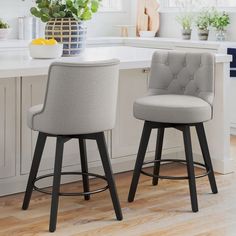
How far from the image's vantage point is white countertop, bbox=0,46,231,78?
346 centimetres

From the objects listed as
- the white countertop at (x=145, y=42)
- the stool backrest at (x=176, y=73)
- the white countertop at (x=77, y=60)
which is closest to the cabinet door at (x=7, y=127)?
the white countertop at (x=77, y=60)

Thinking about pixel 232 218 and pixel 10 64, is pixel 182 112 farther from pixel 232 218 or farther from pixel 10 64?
pixel 10 64

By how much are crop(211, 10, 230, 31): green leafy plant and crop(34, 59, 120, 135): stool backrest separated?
3.24 meters

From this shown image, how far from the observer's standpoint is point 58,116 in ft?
10.3

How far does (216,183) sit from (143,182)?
1.62 feet

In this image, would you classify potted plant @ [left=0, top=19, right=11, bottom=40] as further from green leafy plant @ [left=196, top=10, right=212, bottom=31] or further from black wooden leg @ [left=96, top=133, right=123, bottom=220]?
black wooden leg @ [left=96, top=133, right=123, bottom=220]

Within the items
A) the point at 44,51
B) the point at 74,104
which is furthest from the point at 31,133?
the point at 74,104

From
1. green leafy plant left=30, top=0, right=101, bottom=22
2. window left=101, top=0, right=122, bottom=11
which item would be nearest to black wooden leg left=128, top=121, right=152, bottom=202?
green leafy plant left=30, top=0, right=101, bottom=22

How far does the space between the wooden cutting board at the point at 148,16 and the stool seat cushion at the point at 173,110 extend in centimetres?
361

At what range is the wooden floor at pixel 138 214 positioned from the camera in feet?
10.5

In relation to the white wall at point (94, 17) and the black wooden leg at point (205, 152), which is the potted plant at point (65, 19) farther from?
the white wall at point (94, 17)

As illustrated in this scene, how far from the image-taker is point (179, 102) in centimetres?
360

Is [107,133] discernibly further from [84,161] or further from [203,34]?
[203,34]

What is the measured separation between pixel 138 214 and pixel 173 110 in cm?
62
